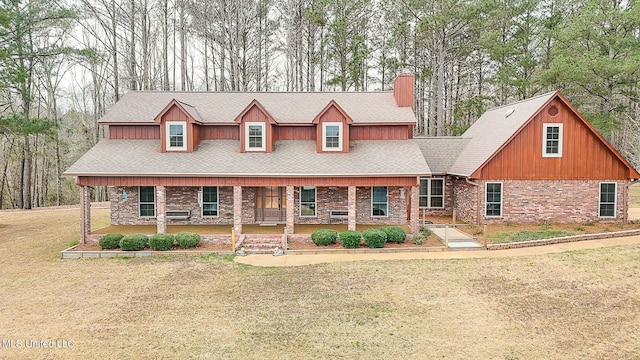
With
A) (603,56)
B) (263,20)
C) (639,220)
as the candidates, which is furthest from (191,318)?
(263,20)

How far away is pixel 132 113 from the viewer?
18312mm

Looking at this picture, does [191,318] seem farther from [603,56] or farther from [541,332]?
[603,56]

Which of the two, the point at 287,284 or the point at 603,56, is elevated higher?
the point at 603,56

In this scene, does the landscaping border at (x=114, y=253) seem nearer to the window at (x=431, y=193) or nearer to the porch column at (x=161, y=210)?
the porch column at (x=161, y=210)

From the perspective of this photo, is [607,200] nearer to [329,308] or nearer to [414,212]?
[414,212]

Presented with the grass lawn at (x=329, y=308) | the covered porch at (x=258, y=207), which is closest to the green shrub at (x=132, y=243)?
the grass lawn at (x=329, y=308)

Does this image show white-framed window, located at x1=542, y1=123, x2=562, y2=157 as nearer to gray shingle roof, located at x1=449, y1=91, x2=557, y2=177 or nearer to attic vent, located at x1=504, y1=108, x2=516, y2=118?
gray shingle roof, located at x1=449, y1=91, x2=557, y2=177

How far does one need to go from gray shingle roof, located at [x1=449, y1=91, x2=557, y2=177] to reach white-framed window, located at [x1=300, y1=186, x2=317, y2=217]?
7.62 metres

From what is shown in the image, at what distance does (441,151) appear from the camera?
70.9 ft

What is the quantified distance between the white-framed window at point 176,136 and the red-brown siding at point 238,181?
87.3 inches

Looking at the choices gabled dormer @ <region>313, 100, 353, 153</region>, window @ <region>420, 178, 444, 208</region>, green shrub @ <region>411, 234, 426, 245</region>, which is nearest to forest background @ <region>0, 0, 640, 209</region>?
window @ <region>420, 178, 444, 208</region>

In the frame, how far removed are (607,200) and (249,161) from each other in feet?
56.2

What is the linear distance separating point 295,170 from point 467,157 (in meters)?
9.88

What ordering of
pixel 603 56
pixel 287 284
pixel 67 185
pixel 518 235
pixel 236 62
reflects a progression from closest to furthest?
pixel 287 284
pixel 518 235
pixel 603 56
pixel 236 62
pixel 67 185
